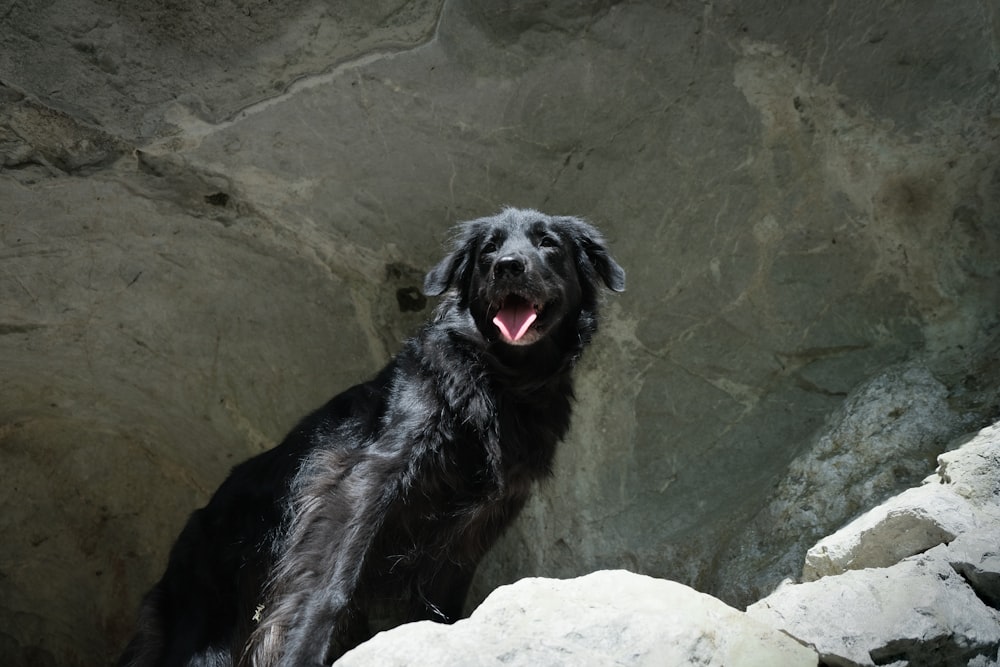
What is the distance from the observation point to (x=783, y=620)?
3188 millimetres

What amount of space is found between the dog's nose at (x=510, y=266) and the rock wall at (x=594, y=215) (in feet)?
3.03

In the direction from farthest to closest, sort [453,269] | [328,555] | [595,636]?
1. [453,269]
2. [328,555]
3. [595,636]

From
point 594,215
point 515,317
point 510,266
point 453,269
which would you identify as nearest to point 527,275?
point 510,266

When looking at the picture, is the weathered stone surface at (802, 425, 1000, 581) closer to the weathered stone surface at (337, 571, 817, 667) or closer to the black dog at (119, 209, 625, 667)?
the weathered stone surface at (337, 571, 817, 667)

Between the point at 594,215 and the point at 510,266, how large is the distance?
0.98 meters

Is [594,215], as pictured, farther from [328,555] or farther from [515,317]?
[328,555]

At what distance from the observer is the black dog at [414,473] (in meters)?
4.18

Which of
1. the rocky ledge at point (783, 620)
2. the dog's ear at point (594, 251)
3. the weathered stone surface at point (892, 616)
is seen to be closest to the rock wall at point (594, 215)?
the dog's ear at point (594, 251)

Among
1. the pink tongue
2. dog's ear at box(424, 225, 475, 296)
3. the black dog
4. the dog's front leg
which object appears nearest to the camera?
the dog's front leg

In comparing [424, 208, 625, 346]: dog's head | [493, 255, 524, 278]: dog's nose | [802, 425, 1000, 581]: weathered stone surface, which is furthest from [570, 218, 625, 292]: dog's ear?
[802, 425, 1000, 581]: weathered stone surface

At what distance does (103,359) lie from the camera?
568 cm

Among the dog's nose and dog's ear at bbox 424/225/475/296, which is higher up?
the dog's nose

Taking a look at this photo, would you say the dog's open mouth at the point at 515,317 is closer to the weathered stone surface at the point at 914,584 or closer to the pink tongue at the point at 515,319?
the pink tongue at the point at 515,319

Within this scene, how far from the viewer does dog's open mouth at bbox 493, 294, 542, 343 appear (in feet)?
14.6
